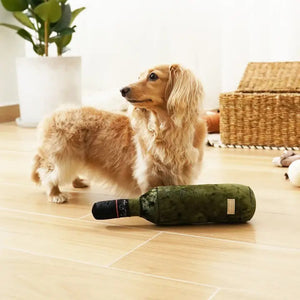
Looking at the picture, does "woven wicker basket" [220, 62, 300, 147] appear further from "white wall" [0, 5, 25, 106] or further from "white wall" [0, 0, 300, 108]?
"white wall" [0, 5, 25, 106]

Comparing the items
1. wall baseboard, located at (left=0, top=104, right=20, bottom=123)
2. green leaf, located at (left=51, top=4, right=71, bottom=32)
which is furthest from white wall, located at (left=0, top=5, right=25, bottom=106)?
green leaf, located at (left=51, top=4, right=71, bottom=32)

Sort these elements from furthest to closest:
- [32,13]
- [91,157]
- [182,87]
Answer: [32,13] < [91,157] < [182,87]

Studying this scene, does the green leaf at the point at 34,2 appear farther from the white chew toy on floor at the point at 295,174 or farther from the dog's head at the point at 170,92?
the white chew toy on floor at the point at 295,174

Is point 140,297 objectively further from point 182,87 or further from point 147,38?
point 147,38

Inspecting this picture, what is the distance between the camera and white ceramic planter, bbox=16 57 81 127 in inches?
145

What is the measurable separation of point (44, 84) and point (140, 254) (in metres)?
2.52

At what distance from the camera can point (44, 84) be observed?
3.71m

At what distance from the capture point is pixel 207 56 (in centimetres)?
397

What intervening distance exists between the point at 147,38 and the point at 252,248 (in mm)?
2918

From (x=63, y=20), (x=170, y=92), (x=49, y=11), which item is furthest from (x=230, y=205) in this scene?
(x=63, y=20)

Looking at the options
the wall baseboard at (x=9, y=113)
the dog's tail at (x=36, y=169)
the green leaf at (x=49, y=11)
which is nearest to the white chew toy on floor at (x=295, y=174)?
the dog's tail at (x=36, y=169)

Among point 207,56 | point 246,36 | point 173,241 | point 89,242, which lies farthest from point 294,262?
point 207,56

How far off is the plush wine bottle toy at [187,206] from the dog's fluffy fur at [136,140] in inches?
8.9

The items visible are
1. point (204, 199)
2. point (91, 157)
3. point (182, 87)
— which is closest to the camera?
point (204, 199)
